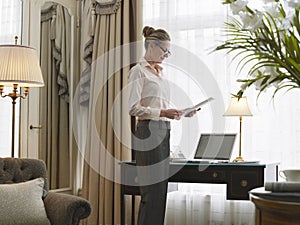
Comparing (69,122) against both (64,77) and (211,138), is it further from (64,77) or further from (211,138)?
(211,138)

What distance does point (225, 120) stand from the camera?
438 cm

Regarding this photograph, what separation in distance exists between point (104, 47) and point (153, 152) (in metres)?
1.69

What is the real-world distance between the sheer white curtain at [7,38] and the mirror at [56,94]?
0.33 m

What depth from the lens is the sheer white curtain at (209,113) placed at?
4.22 m

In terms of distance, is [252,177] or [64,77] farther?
[64,77]

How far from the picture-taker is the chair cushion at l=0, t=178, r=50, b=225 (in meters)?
2.99

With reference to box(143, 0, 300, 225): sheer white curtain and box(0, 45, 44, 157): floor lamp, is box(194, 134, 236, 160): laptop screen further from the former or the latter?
box(0, 45, 44, 157): floor lamp

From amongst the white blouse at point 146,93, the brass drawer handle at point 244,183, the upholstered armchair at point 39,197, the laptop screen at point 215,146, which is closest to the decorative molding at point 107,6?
the white blouse at point 146,93

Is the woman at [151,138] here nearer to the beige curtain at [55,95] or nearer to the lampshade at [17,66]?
the lampshade at [17,66]

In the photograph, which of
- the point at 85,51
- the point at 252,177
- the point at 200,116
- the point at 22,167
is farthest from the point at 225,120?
the point at 22,167

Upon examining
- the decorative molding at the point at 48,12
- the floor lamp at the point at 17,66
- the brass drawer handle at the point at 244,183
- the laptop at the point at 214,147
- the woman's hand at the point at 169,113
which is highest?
the decorative molding at the point at 48,12

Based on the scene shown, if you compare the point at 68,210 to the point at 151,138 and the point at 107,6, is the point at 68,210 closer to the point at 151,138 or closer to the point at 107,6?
the point at 151,138

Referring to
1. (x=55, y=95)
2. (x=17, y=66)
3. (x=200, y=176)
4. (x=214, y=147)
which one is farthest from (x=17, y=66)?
(x=214, y=147)

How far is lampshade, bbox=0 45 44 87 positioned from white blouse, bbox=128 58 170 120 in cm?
67
